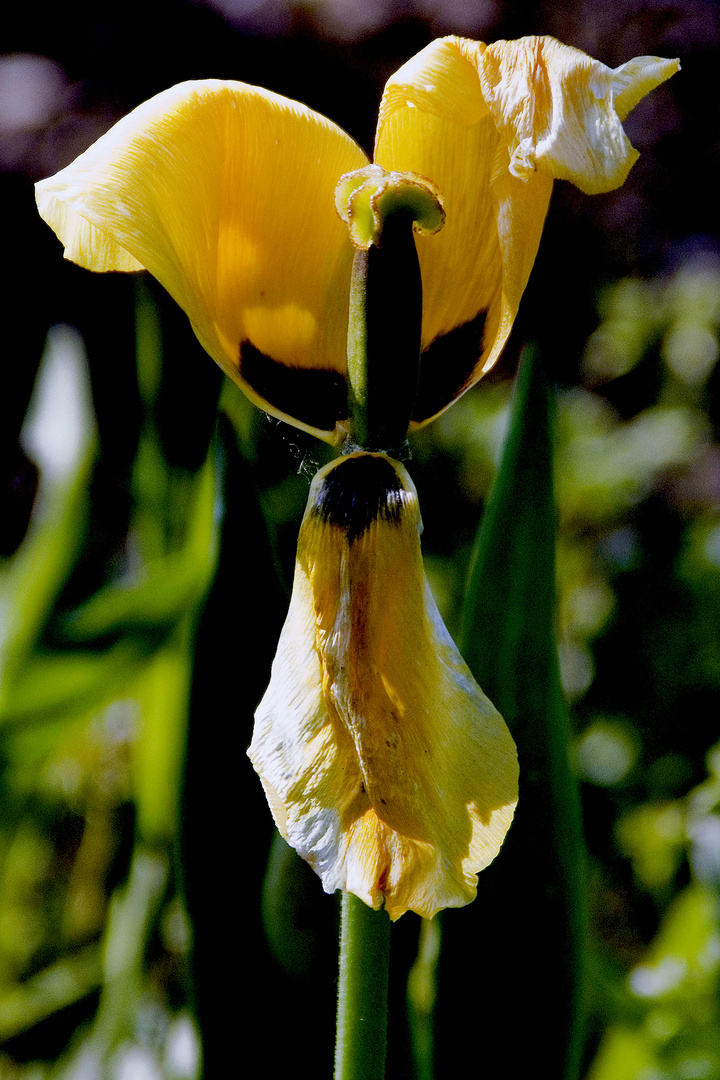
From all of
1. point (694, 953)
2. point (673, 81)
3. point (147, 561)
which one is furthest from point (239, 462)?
point (673, 81)

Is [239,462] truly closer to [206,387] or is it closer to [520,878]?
[520,878]

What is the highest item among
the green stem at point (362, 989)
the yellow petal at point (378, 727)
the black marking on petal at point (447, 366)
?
the black marking on petal at point (447, 366)

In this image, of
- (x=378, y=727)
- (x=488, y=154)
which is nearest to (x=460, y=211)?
(x=488, y=154)

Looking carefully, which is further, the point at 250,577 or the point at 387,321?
the point at 250,577

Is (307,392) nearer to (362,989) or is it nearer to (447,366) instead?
(447,366)

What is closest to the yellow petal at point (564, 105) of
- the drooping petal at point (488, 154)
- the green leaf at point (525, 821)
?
the drooping petal at point (488, 154)

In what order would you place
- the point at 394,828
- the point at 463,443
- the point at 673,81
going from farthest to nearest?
the point at 673,81 < the point at 463,443 < the point at 394,828

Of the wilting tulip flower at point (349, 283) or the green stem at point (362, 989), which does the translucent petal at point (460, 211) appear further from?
the green stem at point (362, 989)
